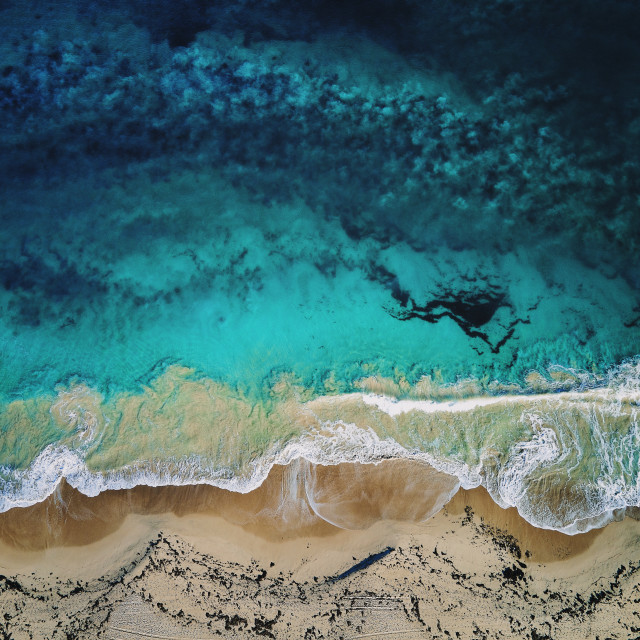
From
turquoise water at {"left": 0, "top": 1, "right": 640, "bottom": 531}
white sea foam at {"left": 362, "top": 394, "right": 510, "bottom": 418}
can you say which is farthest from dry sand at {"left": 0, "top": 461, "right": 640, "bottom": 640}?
white sea foam at {"left": 362, "top": 394, "right": 510, "bottom": 418}

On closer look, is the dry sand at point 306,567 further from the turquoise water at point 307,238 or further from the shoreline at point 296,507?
the turquoise water at point 307,238

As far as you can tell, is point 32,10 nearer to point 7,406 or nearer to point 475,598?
point 7,406

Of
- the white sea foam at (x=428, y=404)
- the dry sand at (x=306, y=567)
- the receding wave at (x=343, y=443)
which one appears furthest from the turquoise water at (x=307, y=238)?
the dry sand at (x=306, y=567)

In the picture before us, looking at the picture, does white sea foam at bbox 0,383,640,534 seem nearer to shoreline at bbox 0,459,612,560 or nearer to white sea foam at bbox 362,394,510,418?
white sea foam at bbox 362,394,510,418

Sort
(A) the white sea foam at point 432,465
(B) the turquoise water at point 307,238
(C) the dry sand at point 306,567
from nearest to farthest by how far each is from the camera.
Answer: (C) the dry sand at point 306,567, (A) the white sea foam at point 432,465, (B) the turquoise water at point 307,238

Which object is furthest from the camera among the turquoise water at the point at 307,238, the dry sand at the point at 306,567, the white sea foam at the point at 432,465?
the turquoise water at the point at 307,238

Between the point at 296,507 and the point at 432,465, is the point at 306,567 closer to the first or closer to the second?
the point at 296,507
